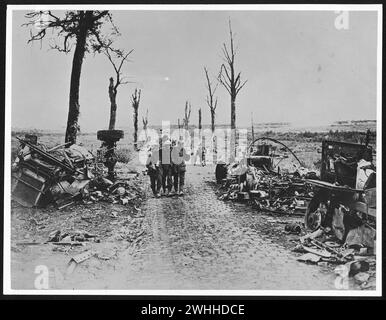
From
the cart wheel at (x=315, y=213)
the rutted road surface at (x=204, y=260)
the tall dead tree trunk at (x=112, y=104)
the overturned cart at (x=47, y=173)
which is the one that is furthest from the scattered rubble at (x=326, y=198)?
the overturned cart at (x=47, y=173)

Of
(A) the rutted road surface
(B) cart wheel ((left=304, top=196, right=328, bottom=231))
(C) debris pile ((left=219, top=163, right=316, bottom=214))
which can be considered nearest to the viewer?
(A) the rutted road surface

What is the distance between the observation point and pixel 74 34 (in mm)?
3766

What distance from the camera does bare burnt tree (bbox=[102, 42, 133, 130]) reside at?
3.75 meters

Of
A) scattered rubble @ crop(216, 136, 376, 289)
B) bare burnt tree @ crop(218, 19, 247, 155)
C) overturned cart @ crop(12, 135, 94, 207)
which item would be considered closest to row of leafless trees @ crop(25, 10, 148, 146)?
overturned cart @ crop(12, 135, 94, 207)

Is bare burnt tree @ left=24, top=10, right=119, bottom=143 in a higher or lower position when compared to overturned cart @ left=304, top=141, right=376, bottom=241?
higher

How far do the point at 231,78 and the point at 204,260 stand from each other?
1801 mm

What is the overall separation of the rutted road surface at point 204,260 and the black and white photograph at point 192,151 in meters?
0.01

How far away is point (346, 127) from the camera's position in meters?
3.63

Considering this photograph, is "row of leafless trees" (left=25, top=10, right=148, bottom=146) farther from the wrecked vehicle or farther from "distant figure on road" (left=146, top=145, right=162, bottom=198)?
the wrecked vehicle

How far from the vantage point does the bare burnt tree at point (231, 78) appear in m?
3.71

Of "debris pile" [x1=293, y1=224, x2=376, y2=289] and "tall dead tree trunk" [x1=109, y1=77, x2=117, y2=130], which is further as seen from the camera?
"tall dead tree trunk" [x1=109, y1=77, x2=117, y2=130]

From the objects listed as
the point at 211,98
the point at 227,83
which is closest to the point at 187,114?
the point at 211,98

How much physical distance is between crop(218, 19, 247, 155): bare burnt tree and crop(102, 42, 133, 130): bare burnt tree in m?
0.94
